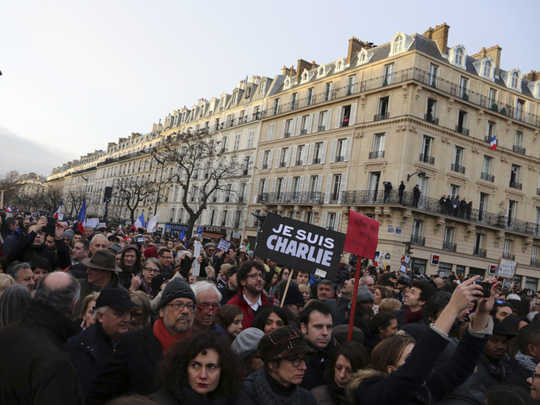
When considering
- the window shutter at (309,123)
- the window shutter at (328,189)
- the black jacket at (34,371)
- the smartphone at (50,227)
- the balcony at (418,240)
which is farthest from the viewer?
the window shutter at (309,123)

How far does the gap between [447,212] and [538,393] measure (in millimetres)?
29700

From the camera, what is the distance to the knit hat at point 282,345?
2.95 meters

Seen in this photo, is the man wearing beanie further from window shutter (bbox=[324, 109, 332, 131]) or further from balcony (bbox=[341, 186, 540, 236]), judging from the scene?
window shutter (bbox=[324, 109, 332, 131])

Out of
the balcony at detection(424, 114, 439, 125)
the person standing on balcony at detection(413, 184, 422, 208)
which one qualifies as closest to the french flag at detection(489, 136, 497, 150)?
the balcony at detection(424, 114, 439, 125)

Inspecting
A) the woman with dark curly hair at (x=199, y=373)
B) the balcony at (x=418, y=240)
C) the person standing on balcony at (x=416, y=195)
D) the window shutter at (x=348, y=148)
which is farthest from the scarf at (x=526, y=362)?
the window shutter at (x=348, y=148)

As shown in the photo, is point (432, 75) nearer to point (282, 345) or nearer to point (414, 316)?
point (414, 316)

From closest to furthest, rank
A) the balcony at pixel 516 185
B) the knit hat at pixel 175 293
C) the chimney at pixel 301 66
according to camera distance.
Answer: the knit hat at pixel 175 293 < the balcony at pixel 516 185 < the chimney at pixel 301 66

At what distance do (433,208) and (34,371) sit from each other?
3071cm

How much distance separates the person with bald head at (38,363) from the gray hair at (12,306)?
655mm

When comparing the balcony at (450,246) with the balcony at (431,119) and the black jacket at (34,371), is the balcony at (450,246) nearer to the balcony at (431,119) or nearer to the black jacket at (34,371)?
the balcony at (431,119)

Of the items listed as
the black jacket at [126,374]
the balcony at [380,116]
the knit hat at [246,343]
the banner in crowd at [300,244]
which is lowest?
the black jacket at [126,374]

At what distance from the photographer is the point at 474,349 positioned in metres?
3.03

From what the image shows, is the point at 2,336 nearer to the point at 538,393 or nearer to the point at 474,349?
the point at 474,349

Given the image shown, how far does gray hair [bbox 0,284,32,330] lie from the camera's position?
10.7 ft
